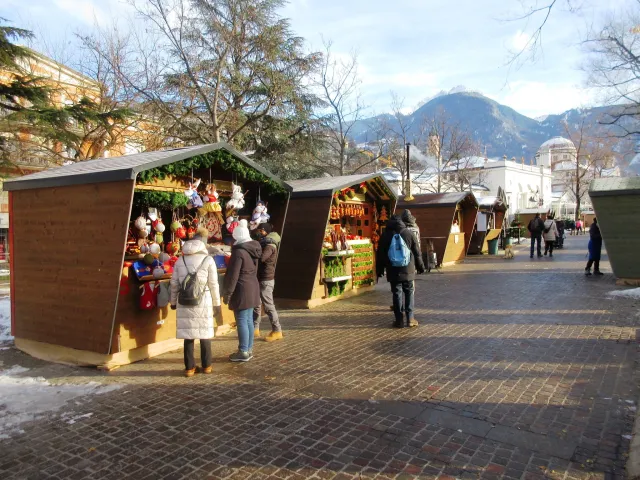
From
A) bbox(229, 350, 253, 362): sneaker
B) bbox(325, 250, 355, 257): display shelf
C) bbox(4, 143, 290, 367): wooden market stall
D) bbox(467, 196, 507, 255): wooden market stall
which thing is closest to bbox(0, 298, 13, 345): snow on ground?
bbox(4, 143, 290, 367): wooden market stall

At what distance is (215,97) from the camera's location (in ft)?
52.3

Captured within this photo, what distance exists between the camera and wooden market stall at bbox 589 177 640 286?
10.8 meters

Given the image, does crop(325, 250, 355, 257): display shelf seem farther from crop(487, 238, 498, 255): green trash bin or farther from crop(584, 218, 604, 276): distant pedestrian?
crop(487, 238, 498, 255): green trash bin

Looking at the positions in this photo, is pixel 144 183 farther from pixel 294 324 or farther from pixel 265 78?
pixel 265 78

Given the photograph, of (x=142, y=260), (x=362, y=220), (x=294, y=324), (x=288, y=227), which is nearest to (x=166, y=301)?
(x=142, y=260)

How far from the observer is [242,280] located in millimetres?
6141

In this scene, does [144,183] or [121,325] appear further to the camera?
[144,183]

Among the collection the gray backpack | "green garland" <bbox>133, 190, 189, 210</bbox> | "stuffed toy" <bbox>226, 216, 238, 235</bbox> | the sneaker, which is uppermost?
"green garland" <bbox>133, 190, 189, 210</bbox>

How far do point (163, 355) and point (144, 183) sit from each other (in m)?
2.47

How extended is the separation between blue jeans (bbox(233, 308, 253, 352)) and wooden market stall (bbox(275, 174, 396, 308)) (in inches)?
144

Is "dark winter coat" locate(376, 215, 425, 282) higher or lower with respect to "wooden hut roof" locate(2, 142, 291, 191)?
lower

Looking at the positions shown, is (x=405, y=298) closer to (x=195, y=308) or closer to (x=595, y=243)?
(x=195, y=308)

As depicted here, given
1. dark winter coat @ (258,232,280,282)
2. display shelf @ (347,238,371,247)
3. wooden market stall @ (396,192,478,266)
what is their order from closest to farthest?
dark winter coat @ (258,232,280,282) < display shelf @ (347,238,371,247) < wooden market stall @ (396,192,478,266)

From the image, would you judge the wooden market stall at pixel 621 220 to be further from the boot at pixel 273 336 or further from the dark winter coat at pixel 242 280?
the dark winter coat at pixel 242 280
